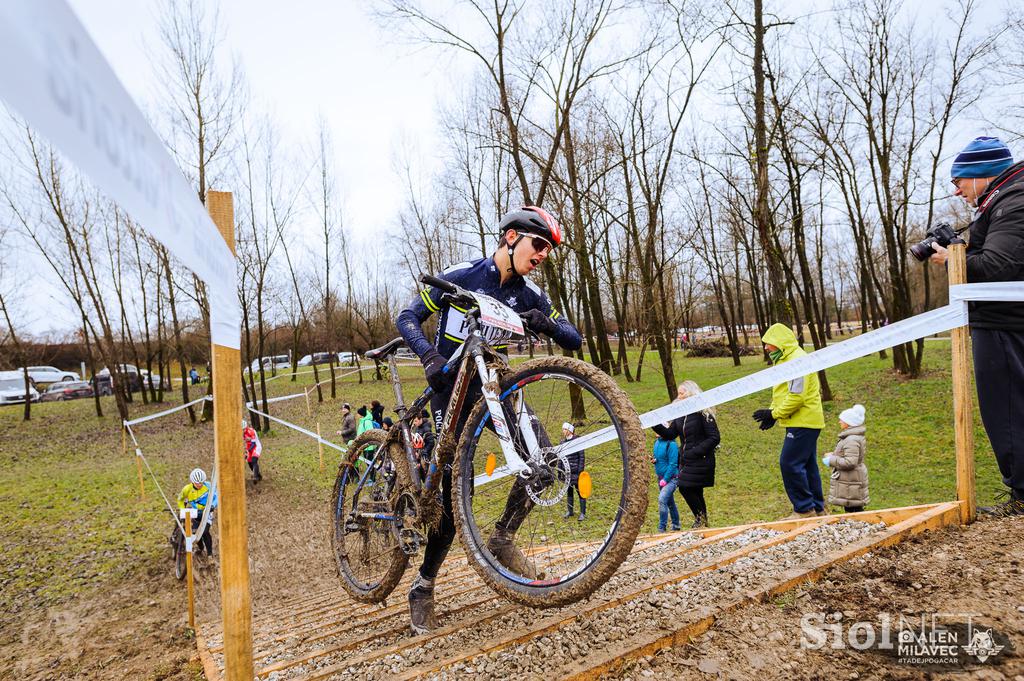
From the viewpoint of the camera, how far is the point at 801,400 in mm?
6078

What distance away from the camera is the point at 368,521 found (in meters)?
4.34

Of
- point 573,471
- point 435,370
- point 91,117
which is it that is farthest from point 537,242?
point 91,117

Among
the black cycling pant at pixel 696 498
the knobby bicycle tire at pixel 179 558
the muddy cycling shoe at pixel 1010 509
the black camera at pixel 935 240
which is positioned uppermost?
the black camera at pixel 935 240

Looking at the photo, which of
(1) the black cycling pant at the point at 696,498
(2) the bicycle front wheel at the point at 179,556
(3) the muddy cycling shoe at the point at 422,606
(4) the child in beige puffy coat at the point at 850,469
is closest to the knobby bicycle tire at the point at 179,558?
(2) the bicycle front wheel at the point at 179,556

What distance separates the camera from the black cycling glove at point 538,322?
3.14 metres

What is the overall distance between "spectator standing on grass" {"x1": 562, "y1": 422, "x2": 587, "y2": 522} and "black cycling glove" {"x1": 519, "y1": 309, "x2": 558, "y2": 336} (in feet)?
1.76

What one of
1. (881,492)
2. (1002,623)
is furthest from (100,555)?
(881,492)

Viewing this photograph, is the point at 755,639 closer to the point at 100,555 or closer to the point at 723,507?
the point at 723,507

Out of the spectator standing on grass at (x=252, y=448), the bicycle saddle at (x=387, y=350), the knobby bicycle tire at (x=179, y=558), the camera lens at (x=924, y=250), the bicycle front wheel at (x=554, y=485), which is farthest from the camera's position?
the spectator standing on grass at (x=252, y=448)

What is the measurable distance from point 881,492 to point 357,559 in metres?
9.40

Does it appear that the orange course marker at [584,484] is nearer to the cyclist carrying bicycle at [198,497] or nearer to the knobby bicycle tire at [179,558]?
the cyclist carrying bicycle at [198,497]

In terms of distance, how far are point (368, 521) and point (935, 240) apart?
14.7 feet

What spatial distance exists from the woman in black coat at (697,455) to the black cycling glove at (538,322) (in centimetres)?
437

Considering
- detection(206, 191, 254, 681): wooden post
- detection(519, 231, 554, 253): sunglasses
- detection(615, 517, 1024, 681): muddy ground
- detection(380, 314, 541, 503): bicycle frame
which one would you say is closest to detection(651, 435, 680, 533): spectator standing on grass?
detection(615, 517, 1024, 681): muddy ground
